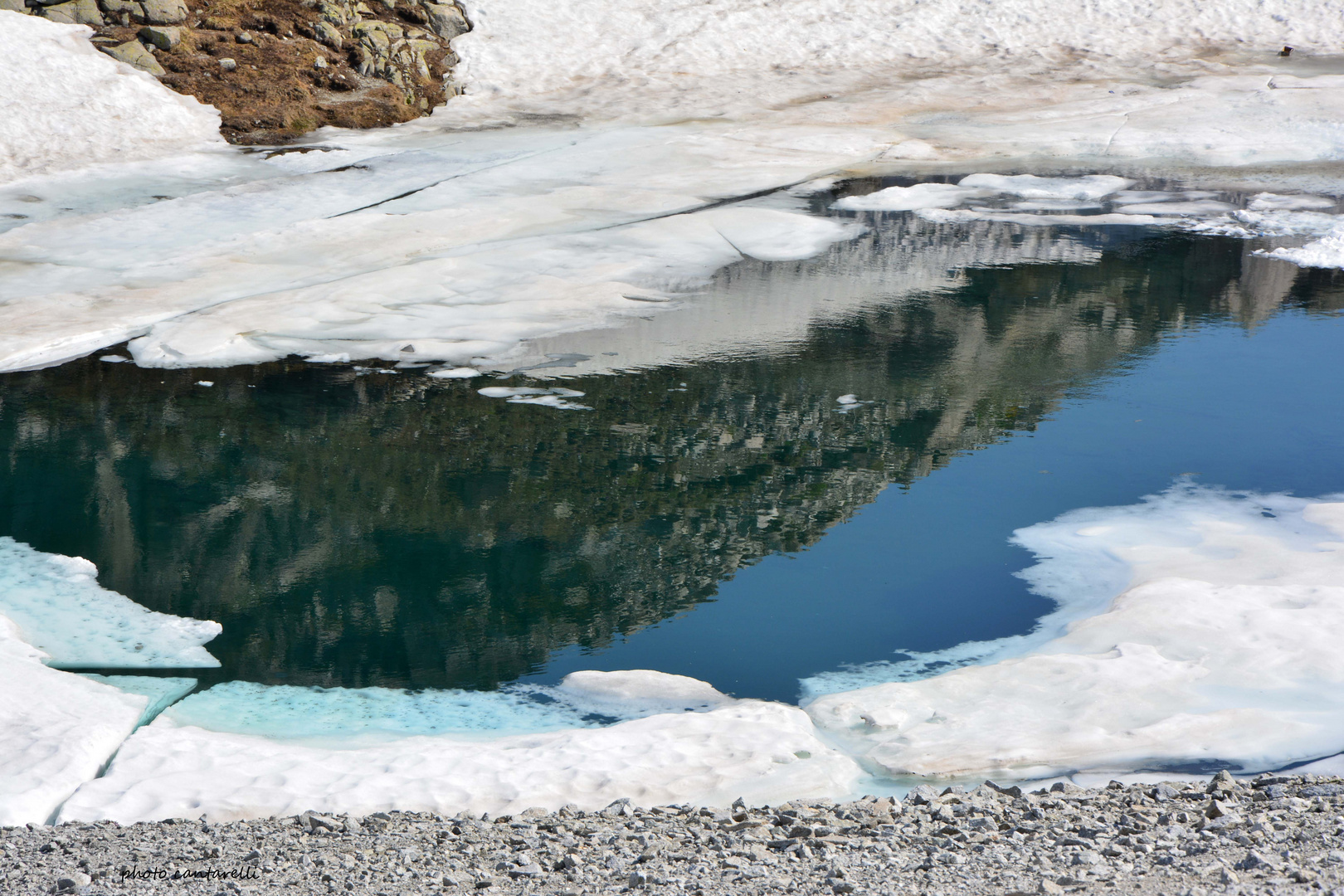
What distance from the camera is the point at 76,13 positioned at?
527 inches

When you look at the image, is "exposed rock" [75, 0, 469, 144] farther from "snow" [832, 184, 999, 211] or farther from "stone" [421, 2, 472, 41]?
"snow" [832, 184, 999, 211]

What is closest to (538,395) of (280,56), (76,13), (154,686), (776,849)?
(154,686)

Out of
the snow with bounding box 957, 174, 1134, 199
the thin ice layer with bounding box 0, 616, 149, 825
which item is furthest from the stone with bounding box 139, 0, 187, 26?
the thin ice layer with bounding box 0, 616, 149, 825

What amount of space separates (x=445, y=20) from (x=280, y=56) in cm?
248

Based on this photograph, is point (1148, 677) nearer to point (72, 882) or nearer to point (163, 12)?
point (72, 882)

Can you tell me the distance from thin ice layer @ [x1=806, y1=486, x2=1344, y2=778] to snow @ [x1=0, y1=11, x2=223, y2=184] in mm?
10305

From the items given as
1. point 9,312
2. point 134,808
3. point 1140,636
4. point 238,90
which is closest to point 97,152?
point 238,90

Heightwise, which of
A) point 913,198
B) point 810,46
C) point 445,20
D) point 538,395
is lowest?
point 538,395

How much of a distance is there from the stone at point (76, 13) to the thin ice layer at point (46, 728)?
11.2 meters

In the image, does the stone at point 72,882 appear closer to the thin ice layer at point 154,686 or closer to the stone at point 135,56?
the thin ice layer at point 154,686

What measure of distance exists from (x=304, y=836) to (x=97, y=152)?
1047 centimetres

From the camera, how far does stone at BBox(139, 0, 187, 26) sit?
13.7 meters

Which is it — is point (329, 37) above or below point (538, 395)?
above

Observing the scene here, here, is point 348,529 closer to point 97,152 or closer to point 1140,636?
point 1140,636
